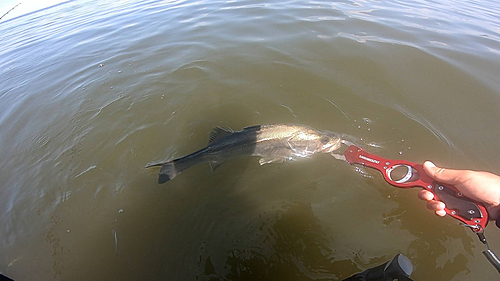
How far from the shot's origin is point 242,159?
14.6 feet

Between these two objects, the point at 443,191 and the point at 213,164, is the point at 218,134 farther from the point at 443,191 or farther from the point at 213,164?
the point at 443,191

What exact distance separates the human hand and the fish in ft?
5.74

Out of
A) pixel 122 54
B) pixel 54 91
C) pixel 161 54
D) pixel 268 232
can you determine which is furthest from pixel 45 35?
pixel 268 232

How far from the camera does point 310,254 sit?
313 cm

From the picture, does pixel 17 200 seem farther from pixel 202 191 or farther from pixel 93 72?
pixel 93 72

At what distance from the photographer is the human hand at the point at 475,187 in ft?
8.04

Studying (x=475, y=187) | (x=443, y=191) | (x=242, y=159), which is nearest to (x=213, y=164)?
(x=242, y=159)

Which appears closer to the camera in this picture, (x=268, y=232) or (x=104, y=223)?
(x=268, y=232)

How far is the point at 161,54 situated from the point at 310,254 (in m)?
7.27

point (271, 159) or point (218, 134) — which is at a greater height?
point (218, 134)

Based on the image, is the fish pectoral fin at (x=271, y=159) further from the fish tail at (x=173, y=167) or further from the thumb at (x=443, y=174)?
the thumb at (x=443, y=174)

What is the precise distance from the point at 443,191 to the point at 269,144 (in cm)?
257

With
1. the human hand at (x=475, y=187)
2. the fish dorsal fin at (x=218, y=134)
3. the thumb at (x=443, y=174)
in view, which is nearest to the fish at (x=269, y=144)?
the fish dorsal fin at (x=218, y=134)

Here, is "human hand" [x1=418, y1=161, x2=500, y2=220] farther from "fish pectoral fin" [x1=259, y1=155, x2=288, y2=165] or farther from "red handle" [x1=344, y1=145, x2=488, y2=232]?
"fish pectoral fin" [x1=259, y1=155, x2=288, y2=165]
